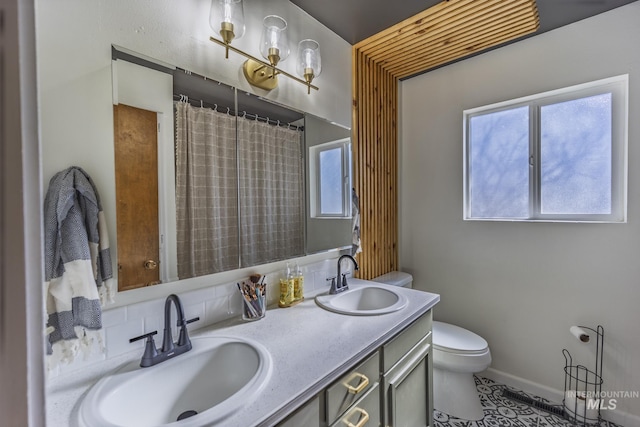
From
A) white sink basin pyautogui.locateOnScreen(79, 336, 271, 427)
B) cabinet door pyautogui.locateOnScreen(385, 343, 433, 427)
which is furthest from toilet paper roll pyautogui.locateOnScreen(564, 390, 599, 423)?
white sink basin pyautogui.locateOnScreen(79, 336, 271, 427)

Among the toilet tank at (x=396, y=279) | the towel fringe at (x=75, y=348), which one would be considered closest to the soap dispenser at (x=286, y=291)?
the towel fringe at (x=75, y=348)

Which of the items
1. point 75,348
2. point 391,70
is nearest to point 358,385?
point 75,348

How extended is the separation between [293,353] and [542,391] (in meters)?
1.98

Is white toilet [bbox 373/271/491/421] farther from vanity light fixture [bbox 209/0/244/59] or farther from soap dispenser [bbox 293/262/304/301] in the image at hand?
vanity light fixture [bbox 209/0/244/59]

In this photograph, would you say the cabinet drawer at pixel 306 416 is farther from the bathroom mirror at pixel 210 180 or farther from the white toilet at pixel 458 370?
the white toilet at pixel 458 370

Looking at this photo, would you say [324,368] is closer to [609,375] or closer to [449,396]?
[449,396]

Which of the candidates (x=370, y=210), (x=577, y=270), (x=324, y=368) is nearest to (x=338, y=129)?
(x=370, y=210)

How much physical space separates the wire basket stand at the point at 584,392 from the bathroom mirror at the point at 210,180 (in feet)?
5.99

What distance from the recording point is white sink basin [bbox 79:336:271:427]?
0.66m

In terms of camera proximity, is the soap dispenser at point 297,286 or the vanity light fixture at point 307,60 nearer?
the soap dispenser at point 297,286

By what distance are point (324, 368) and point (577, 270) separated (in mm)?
1843

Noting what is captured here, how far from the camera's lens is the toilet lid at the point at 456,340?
1.67m

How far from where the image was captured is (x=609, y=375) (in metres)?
1.65

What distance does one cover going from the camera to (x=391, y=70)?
90.5 inches
